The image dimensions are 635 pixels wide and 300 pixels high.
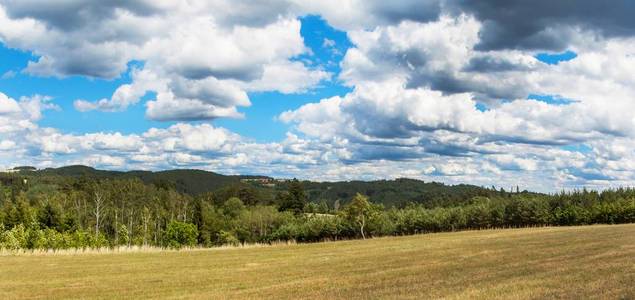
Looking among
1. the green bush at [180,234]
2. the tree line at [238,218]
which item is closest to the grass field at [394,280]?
the tree line at [238,218]

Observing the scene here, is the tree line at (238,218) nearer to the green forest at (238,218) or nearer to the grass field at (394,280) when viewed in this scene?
the green forest at (238,218)

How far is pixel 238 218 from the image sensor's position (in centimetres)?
18012

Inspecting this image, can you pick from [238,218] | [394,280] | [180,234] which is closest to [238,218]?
[238,218]

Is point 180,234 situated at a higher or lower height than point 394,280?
lower

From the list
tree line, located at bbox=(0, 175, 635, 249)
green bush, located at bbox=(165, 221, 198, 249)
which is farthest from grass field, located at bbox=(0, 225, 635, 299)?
green bush, located at bbox=(165, 221, 198, 249)

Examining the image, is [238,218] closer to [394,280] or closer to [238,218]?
[238,218]

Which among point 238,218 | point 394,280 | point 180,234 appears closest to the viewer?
point 394,280

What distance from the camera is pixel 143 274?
34.1 metres

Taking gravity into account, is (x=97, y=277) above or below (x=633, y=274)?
below

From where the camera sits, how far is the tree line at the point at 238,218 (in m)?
110

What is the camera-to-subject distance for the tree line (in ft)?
360

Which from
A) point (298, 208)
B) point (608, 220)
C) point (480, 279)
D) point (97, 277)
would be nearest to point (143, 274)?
point (97, 277)

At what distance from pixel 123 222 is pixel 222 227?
29239 millimetres

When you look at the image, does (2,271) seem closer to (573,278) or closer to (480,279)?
(480,279)
